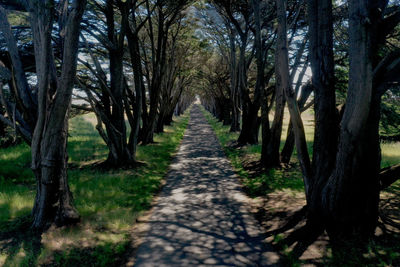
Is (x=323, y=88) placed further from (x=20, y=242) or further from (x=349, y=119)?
(x=20, y=242)

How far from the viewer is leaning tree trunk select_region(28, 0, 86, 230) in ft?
14.4

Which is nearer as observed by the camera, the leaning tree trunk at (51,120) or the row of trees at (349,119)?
the row of trees at (349,119)

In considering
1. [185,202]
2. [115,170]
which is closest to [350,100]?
[185,202]

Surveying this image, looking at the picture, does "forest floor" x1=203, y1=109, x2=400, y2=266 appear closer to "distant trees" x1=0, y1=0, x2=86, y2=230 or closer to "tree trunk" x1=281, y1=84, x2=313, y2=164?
"tree trunk" x1=281, y1=84, x2=313, y2=164

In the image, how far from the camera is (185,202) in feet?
21.8

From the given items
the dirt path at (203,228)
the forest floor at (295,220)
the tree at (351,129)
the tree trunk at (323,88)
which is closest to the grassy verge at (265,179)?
the forest floor at (295,220)

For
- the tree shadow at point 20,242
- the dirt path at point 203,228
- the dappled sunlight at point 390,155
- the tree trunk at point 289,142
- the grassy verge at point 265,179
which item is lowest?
the dirt path at point 203,228

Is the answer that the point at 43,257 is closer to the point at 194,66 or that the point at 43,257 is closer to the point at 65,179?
the point at 65,179

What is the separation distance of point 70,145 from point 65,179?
9.52 metres

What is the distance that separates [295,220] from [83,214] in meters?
4.33

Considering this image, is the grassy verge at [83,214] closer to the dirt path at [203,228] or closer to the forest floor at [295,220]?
the dirt path at [203,228]

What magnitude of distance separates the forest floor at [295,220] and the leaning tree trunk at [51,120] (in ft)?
12.7

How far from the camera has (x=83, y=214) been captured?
549cm

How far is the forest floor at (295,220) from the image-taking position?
3920mm
